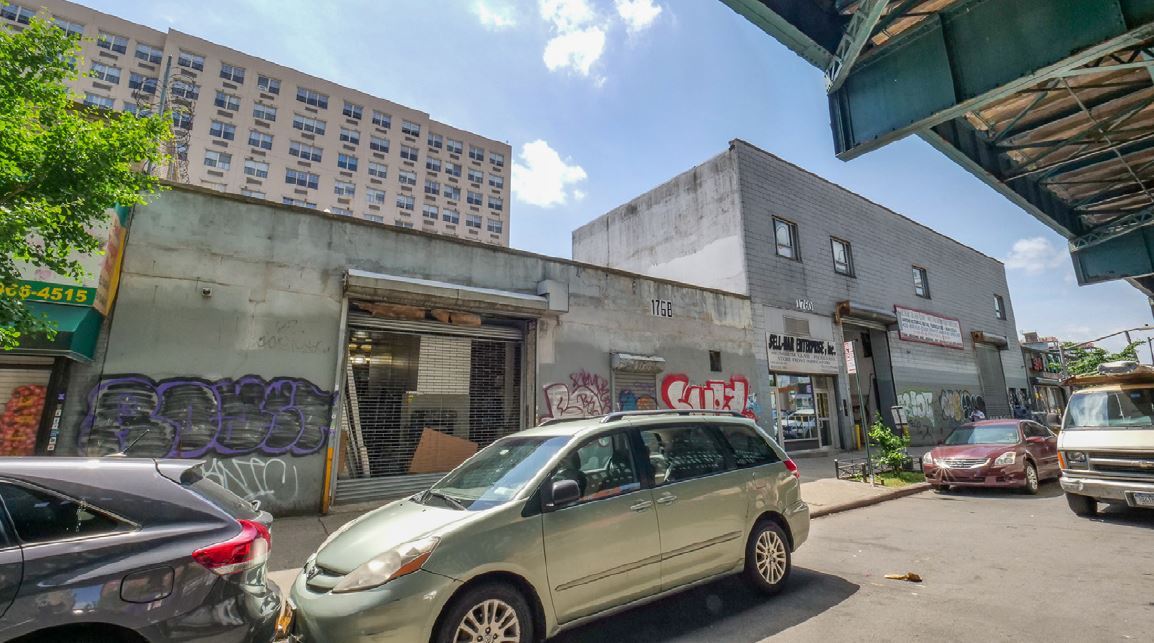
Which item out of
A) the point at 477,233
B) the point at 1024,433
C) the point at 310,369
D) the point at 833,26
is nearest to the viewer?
the point at 833,26

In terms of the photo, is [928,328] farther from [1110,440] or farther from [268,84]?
[268,84]

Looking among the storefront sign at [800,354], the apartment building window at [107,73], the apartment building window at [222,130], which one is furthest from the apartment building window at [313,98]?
the storefront sign at [800,354]

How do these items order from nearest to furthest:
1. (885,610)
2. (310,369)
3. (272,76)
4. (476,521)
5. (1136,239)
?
(476,521)
(885,610)
(310,369)
(1136,239)
(272,76)

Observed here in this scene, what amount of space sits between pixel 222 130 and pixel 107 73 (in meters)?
9.57

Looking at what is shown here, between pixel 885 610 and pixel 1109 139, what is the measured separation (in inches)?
434

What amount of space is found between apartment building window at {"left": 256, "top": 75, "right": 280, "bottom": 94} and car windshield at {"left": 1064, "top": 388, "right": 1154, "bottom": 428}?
198ft

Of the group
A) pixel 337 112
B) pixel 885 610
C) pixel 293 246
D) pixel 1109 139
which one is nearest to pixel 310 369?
pixel 293 246

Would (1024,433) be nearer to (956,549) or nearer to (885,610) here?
(956,549)

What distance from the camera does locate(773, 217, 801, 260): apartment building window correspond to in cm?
1736

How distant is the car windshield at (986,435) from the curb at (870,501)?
1.33 metres

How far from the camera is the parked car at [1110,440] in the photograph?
22.0 ft

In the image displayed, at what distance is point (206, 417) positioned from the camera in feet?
24.9

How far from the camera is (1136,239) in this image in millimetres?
14031

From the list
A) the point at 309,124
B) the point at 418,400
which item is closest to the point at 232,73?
the point at 309,124
